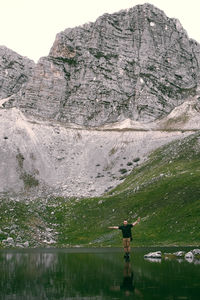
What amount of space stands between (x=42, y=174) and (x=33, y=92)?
80666 millimetres

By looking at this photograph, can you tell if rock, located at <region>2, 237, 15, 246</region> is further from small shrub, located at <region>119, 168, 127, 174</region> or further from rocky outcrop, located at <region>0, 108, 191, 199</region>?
small shrub, located at <region>119, 168, 127, 174</region>

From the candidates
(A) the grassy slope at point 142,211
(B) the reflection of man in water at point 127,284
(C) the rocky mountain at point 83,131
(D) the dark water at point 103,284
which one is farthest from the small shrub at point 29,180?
(B) the reflection of man in water at point 127,284

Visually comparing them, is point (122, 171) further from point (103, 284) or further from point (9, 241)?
point (103, 284)

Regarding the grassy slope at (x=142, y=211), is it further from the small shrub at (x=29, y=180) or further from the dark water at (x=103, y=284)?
the dark water at (x=103, y=284)

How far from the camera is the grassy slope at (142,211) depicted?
61031 mm

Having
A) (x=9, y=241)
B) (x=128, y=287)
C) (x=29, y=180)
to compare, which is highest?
(x=29, y=180)

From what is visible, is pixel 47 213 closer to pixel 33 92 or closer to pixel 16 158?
pixel 16 158

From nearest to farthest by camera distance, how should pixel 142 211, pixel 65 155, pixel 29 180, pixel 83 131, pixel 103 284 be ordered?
pixel 103 284 → pixel 142 211 → pixel 29 180 → pixel 65 155 → pixel 83 131

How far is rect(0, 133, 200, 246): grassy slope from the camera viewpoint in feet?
200

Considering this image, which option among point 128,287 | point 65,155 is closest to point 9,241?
point 128,287

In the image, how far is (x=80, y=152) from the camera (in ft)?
474

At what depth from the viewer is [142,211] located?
7338 centimetres

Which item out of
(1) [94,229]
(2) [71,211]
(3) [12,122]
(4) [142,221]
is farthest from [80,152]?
(4) [142,221]

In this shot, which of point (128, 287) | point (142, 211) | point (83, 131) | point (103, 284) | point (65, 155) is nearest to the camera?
point (128, 287)
